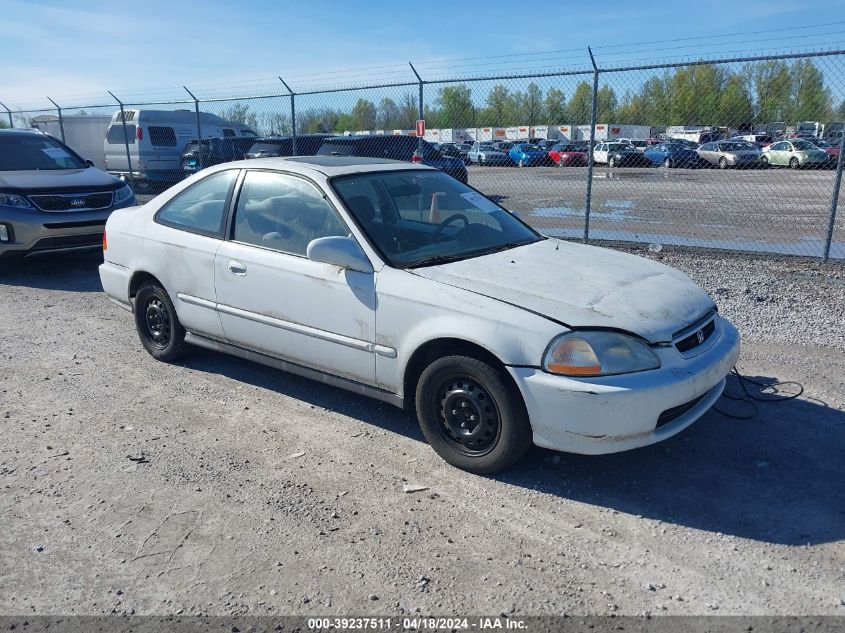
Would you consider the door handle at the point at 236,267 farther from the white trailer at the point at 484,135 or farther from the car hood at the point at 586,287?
the white trailer at the point at 484,135

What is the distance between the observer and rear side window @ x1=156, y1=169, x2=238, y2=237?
16.4 ft

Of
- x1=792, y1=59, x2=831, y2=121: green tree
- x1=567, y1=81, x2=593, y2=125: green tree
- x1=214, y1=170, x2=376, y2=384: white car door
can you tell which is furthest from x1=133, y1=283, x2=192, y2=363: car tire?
x1=792, y1=59, x2=831, y2=121: green tree

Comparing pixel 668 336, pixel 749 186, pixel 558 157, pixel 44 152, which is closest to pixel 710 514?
pixel 668 336

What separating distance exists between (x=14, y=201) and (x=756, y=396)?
27.2 ft

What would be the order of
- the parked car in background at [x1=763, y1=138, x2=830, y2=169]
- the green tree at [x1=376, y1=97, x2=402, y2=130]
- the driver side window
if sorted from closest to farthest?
the driver side window
the green tree at [x1=376, y1=97, x2=402, y2=130]
the parked car in background at [x1=763, y1=138, x2=830, y2=169]

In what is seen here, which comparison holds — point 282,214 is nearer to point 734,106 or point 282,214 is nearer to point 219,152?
point 734,106

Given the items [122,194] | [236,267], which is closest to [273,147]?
[122,194]

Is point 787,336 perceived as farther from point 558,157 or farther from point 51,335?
point 558,157

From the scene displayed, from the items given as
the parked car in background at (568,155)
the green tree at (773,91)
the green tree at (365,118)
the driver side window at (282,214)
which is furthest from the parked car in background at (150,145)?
the driver side window at (282,214)

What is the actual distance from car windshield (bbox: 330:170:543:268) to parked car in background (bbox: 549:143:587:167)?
21876 millimetres

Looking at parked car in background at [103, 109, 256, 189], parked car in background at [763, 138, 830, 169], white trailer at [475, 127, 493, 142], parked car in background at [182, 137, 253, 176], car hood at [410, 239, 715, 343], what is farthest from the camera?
white trailer at [475, 127, 493, 142]

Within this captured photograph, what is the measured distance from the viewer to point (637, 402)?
3330mm

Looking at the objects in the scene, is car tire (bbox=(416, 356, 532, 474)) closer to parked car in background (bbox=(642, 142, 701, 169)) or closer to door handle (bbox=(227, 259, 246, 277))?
door handle (bbox=(227, 259, 246, 277))

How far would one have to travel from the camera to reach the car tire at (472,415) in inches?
139
